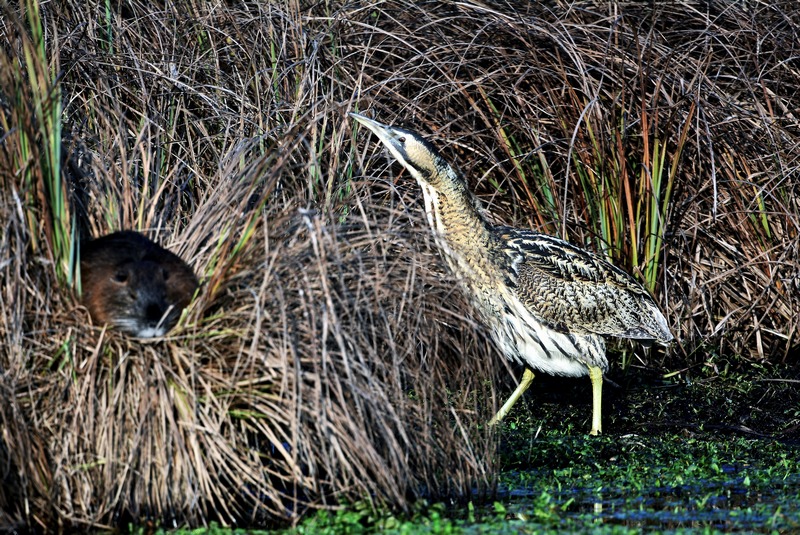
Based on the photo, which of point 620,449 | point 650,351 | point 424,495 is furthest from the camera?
point 650,351

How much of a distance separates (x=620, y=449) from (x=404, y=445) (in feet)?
5.77

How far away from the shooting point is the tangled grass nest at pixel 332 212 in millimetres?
4023

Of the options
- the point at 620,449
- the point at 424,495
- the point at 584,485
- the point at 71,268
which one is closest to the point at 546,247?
the point at 620,449

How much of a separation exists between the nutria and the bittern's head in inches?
79.5

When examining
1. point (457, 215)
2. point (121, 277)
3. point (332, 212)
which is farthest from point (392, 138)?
point (121, 277)

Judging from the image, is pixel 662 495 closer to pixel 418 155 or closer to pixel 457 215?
pixel 457 215

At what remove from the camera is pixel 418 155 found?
6.15 m

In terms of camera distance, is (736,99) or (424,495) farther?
(736,99)

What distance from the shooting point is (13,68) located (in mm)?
4195

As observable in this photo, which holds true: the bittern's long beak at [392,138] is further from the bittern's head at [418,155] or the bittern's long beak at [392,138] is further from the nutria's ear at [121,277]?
the nutria's ear at [121,277]

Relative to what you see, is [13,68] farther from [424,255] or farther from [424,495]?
[424,495]

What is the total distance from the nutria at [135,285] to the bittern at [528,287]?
2048 mm

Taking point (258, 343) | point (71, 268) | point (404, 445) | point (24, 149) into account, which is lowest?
point (404, 445)

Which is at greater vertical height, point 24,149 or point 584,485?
point 24,149
